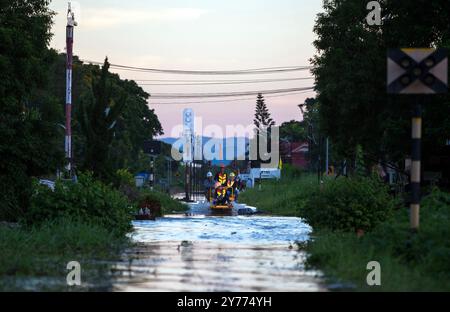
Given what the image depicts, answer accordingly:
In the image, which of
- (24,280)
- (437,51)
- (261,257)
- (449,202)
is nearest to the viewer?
(24,280)

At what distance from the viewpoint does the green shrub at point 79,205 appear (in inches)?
764

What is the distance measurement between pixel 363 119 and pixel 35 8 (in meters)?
16.1

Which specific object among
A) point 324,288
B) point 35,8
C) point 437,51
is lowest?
point 324,288

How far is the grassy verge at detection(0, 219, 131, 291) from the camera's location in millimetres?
11805

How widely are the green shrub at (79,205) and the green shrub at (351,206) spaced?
441cm

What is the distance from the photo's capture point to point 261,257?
15.5m

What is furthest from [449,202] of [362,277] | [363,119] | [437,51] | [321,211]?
[363,119]

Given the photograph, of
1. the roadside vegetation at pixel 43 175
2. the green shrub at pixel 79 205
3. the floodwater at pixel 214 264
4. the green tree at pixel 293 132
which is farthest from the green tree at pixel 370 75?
the green tree at pixel 293 132

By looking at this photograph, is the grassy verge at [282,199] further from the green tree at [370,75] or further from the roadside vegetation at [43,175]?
the roadside vegetation at [43,175]

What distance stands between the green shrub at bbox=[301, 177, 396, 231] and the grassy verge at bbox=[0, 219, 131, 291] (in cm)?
430

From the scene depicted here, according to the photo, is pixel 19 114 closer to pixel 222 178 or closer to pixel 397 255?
pixel 222 178

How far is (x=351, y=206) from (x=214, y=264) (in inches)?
238

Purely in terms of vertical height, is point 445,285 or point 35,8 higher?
point 35,8

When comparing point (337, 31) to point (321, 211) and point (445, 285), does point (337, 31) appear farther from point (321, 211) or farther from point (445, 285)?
point (445, 285)
